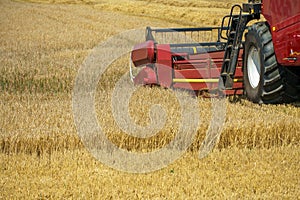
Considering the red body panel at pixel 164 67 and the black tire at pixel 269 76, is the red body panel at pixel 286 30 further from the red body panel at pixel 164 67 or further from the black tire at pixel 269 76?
the red body panel at pixel 164 67

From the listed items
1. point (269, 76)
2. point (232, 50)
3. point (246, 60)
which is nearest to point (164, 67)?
point (232, 50)

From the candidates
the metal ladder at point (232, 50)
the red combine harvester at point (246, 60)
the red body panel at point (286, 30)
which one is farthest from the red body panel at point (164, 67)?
the red body panel at point (286, 30)

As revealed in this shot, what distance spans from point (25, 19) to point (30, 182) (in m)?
17.2

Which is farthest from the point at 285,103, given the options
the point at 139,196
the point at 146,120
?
the point at 139,196

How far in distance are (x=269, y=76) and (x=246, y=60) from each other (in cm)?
82

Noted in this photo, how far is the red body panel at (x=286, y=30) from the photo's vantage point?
16.1 feet

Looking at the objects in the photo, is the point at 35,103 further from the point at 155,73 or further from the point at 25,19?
the point at 25,19

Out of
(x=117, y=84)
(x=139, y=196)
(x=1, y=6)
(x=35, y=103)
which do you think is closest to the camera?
(x=139, y=196)

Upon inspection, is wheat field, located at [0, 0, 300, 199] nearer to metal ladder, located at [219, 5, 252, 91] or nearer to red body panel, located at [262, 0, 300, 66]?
metal ladder, located at [219, 5, 252, 91]

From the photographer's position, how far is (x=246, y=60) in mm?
6301

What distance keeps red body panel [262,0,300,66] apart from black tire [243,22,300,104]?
15 cm

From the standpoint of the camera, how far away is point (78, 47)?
13.5m

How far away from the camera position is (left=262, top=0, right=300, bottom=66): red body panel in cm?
491

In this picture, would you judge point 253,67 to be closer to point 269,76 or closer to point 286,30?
point 269,76
